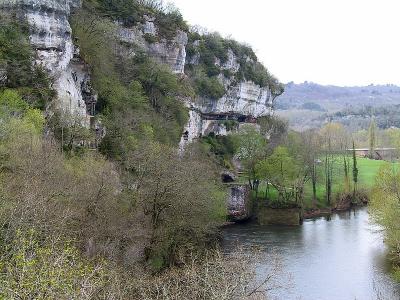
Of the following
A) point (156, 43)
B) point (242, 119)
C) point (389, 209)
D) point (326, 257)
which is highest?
point (156, 43)

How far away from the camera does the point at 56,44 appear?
46.9 meters

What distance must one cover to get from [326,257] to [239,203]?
22000 mm

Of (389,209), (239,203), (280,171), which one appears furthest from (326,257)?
(239,203)

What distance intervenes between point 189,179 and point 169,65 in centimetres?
3826

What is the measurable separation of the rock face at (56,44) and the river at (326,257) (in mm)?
19361

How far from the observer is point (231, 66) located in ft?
300

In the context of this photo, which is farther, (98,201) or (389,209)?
(389,209)

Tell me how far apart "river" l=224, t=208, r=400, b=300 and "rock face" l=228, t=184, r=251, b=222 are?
340cm

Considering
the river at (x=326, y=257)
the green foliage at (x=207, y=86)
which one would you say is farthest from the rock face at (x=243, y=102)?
the river at (x=326, y=257)

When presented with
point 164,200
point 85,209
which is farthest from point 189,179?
point 85,209

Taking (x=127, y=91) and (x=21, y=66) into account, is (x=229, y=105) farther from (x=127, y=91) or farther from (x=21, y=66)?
(x=21, y=66)

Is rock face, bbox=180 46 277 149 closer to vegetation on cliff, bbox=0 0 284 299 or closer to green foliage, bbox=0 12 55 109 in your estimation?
vegetation on cliff, bbox=0 0 284 299

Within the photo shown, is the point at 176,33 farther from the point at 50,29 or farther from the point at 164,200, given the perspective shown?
the point at 164,200

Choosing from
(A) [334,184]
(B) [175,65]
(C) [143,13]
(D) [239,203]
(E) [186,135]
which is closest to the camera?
(D) [239,203]
